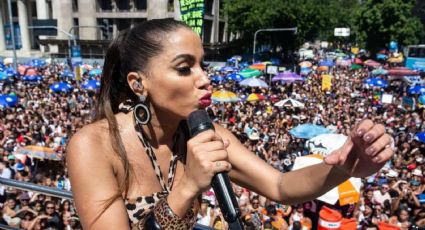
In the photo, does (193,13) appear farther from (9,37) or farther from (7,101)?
(9,37)

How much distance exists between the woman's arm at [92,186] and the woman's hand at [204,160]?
31 cm

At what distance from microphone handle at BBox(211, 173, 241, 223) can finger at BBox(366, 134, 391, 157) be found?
49 centimetres

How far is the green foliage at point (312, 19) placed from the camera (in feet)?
149

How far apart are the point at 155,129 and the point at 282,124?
47.6 feet

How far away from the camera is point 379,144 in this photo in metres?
1.35

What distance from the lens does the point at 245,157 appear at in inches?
74.2

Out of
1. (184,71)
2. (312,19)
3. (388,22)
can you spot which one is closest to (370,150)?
(184,71)

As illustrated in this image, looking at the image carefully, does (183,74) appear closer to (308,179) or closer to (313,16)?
(308,179)

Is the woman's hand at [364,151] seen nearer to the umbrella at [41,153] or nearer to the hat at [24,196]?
the hat at [24,196]

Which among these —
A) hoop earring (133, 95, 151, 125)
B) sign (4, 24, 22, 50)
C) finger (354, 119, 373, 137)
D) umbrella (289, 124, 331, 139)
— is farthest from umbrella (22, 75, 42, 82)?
sign (4, 24, 22, 50)

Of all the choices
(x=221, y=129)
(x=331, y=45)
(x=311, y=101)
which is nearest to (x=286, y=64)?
(x=311, y=101)

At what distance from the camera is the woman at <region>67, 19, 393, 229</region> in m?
1.32

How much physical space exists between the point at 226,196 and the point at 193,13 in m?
5.65

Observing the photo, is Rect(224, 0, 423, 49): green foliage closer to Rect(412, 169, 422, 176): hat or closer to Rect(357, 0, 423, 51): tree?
Rect(357, 0, 423, 51): tree
